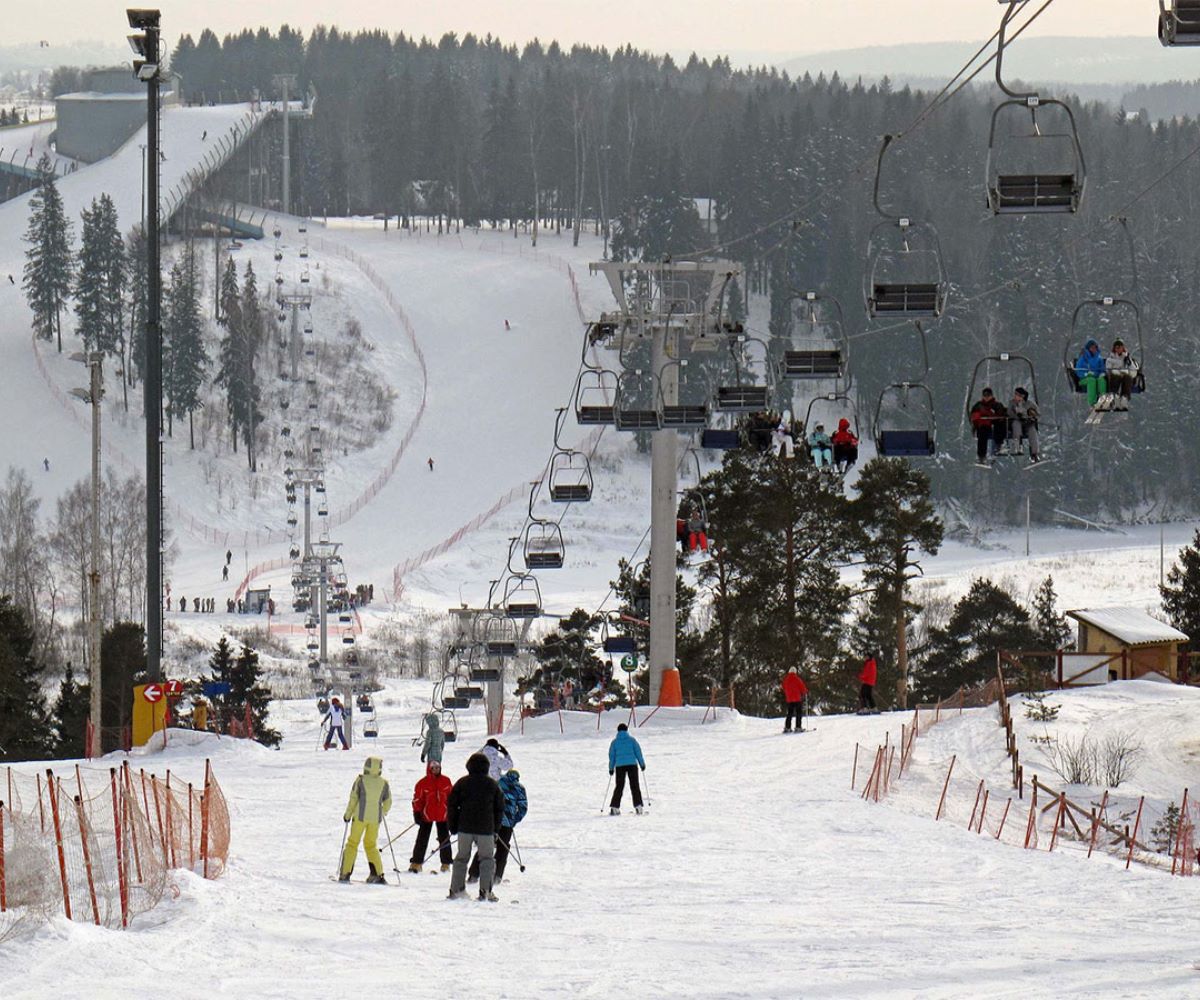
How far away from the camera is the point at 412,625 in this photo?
68.8 metres

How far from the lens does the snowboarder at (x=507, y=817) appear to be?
16891 mm

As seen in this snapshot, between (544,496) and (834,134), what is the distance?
43826 mm

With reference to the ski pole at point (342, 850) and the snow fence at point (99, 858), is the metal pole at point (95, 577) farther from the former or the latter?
the snow fence at point (99, 858)

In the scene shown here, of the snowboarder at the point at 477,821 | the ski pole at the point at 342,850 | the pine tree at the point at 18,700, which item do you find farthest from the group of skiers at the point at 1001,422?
the pine tree at the point at 18,700

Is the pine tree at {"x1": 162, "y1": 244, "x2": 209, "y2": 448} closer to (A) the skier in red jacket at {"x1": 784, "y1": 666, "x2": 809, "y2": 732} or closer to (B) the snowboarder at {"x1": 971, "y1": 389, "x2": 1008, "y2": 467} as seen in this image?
(A) the skier in red jacket at {"x1": 784, "y1": 666, "x2": 809, "y2": 732}

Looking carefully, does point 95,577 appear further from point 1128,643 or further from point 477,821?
point 1128,643

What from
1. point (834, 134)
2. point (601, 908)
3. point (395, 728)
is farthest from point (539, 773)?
point (834, 134)

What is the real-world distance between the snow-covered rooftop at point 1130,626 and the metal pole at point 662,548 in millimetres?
13390

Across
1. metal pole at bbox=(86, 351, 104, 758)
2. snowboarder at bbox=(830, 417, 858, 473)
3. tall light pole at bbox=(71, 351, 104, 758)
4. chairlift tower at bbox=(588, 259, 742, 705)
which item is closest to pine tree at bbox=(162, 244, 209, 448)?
chairlift tower at bbox=(588, 259, 742, 705)

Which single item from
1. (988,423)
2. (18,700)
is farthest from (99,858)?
(18,700)

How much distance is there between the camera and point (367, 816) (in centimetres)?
1655

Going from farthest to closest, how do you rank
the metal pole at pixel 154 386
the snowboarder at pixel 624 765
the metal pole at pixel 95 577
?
the metal pole at pixel 154 386 → the metal pole at pixel 95 577 → the snowboarder at pixel 624 765

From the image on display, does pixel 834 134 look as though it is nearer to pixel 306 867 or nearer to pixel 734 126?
pixel 734 126

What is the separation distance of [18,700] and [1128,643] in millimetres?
23586
